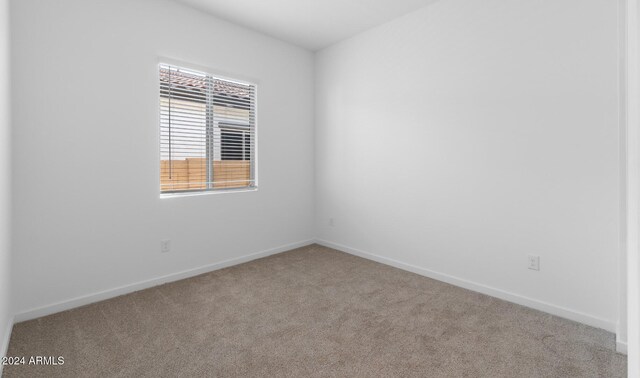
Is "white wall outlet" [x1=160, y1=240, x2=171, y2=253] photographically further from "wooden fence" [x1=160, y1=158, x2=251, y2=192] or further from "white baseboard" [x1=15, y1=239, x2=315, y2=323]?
"wooden fence" [x1=160, y1=158, x2=251, y2=192]

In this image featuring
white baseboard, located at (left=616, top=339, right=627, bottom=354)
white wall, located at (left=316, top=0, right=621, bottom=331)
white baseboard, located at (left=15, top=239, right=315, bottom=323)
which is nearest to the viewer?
white baseboard, located at (left=616, top=339, right=627, bottom=354)

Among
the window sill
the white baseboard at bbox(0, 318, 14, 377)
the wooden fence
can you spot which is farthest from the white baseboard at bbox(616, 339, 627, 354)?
the white baseboard at bbox(0, 318, 14, 377)

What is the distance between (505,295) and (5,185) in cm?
368

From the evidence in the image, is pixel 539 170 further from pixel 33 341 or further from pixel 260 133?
pixel 33 341

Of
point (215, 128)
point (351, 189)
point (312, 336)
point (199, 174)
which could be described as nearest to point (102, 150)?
point (199, 174)

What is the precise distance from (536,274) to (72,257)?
12.0ft

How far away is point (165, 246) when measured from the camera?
3.01m

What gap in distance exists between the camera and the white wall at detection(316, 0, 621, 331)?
86.6 inches

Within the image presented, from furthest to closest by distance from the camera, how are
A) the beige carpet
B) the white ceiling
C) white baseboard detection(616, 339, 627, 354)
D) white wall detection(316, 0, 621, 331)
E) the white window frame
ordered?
the white ceiling, the white window frame, white wall detection(316, 0, 621, 331), white baseboard detection(616, 339, 627, 354), the beige carpet

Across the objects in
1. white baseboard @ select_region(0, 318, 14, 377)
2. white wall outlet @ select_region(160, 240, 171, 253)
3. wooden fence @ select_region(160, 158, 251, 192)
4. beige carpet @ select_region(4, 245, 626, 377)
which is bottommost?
beige carpet @ select_region(4, 245, 626, 377)

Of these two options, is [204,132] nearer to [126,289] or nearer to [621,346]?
[126,289]

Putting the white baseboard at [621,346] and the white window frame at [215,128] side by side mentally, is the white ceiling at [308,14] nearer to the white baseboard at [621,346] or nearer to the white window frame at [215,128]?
the white window frame at [215,128]

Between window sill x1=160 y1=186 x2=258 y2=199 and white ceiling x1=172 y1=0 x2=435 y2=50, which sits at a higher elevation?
white ceiling x1=172 y1=0 x2=435 y2=50

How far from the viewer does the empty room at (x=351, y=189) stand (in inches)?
77.2
